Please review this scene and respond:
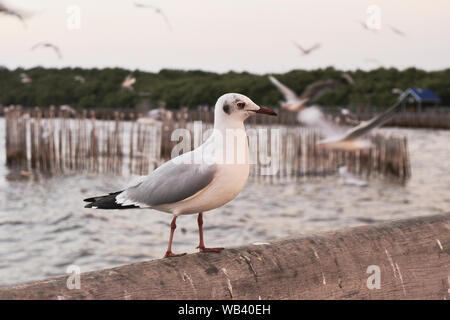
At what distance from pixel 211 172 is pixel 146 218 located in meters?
7.01

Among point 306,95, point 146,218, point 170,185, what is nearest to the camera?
point 170,185

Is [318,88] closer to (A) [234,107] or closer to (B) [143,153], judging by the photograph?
(B) [143,153]

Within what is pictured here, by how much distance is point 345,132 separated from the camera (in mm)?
7094

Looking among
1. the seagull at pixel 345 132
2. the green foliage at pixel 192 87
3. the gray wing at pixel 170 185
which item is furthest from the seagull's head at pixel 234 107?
the green foliage at pixel 192 87

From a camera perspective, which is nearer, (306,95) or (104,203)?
(104,203)

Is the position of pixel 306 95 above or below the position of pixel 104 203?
above

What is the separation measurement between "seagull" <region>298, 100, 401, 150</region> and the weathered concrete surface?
6.41 ft

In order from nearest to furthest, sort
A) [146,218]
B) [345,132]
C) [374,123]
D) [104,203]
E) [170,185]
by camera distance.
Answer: [170,185]
[104,203]
[374,123]
[345,132]
[146,218]

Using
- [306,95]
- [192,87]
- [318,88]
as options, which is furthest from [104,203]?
[192,87]

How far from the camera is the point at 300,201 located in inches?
436

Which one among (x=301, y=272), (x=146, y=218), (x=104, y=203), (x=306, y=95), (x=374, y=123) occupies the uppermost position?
(x=306, y=95)

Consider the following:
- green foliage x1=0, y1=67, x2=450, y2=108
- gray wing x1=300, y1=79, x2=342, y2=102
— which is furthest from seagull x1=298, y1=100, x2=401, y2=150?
green foliage x1=0, y1=67, x2=450, y2=108
